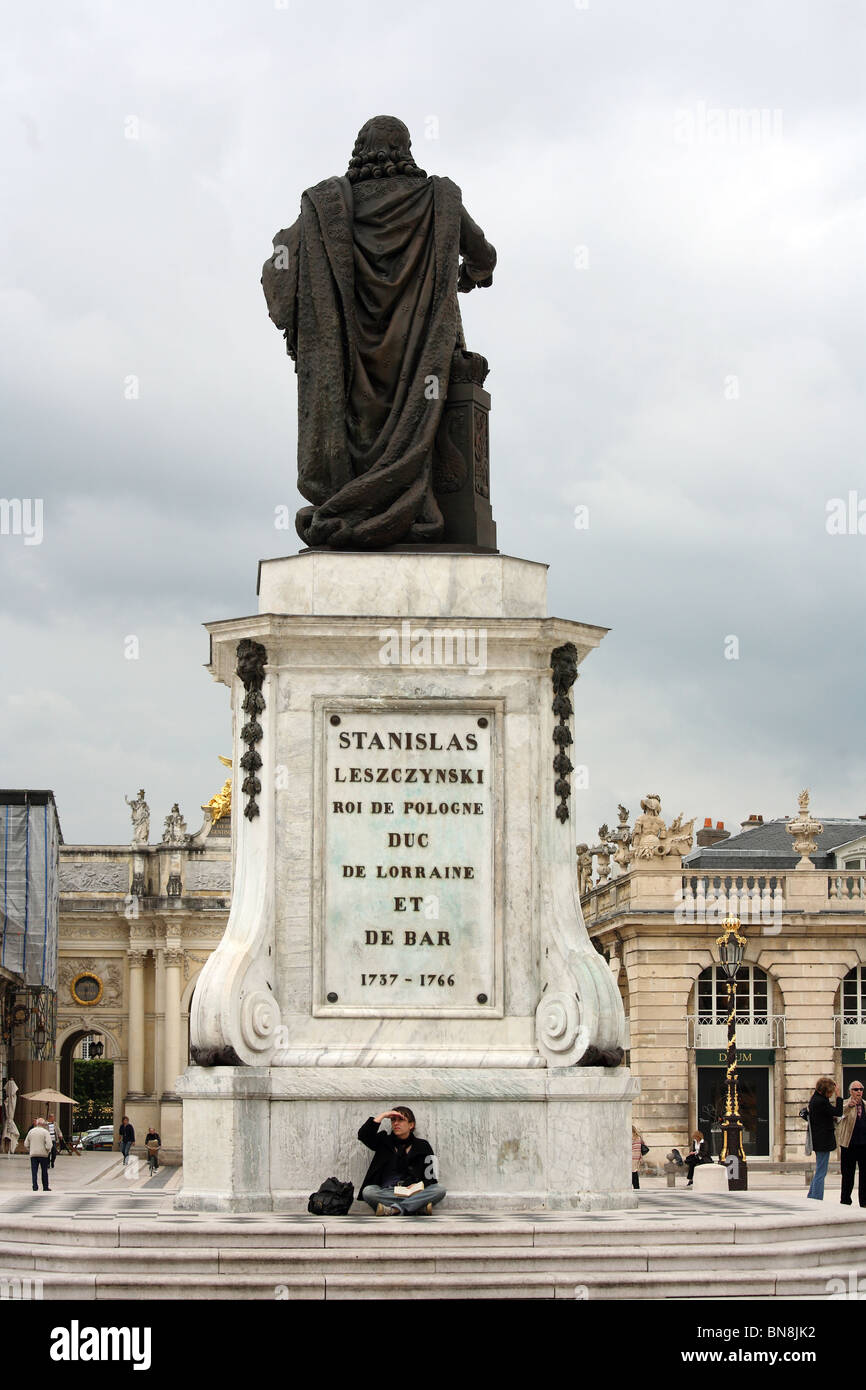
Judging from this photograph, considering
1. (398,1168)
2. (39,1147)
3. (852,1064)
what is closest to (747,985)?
(852,1064)

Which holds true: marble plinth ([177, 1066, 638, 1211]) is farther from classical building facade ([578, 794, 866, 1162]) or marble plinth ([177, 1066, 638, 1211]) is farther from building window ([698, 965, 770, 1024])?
building window ([698, 965, 770, 1024])

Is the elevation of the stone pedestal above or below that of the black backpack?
above

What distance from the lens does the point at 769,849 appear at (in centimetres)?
5466

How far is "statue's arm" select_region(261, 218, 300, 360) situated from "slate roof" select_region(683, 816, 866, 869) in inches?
Result: 1577

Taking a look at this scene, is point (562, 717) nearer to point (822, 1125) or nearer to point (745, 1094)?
point (822, 1125)

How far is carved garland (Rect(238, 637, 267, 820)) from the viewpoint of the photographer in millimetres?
13109

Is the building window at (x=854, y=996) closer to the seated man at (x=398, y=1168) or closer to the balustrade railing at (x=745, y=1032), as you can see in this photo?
the balustrade railing at (x=745, y=1032)

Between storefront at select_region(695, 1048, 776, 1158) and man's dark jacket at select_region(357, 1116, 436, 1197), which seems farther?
storefront at select_region(695, 1048, 776, 1158)

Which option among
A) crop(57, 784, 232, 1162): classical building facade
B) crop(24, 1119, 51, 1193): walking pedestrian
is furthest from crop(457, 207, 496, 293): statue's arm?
crop(57, 784, 232, 1162): classical building facade

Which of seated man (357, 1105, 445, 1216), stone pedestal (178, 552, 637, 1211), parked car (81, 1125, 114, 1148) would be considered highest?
stone pedestal (178, 552, 637, 1211)

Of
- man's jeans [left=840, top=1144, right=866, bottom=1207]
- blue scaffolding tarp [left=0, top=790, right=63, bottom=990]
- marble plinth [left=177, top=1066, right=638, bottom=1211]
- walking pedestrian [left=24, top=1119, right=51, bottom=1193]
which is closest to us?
marble plinth [left=177, top=1066, right=638, bottom=1211]

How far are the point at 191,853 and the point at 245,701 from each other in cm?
7186

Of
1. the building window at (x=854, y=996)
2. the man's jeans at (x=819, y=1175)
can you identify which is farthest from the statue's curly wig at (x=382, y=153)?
the building window at (x=854, y=996)

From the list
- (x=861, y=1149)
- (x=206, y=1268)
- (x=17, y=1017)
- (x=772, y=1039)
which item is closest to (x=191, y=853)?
(x=17, y=1017)
